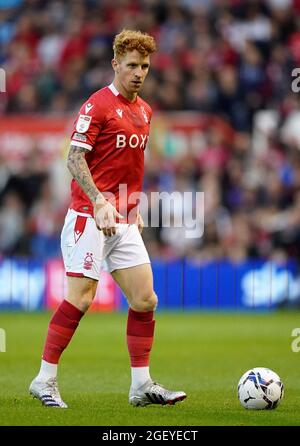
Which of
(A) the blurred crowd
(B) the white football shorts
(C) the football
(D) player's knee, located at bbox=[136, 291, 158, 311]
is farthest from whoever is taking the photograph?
(A) the blurred crowd

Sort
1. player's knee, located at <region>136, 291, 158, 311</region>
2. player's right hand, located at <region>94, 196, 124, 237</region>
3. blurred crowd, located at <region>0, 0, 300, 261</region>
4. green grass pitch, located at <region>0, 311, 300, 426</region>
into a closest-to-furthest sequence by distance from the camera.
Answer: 1. green grass pitch, located at <region>0, 311, 300, 426</region>
2. player's right hand, located at <region>94, 196, 124, 237</region>
3. player's knee, located at <region>136, 291, 158, 311</region>
4. blurred crowd, located at <region>0, 0, 300, 261</region>

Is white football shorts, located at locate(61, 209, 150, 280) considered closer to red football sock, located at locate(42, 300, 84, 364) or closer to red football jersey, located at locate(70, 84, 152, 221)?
red football jersey, located at locate(70, 84, 152, 221)

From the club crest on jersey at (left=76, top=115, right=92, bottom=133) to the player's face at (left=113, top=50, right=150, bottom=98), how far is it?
1.29 feet

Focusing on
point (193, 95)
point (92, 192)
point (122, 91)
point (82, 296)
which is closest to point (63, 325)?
point (82, 296)

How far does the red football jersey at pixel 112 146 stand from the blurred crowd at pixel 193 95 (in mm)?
9672

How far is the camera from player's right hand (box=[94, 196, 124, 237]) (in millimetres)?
7605

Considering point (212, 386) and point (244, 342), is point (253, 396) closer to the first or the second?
point (212, 386)

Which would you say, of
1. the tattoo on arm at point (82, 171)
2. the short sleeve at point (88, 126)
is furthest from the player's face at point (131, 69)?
the tattoo on arm at point (82, 171)

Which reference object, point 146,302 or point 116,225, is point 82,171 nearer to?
point 116,225

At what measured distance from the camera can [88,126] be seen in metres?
7.84

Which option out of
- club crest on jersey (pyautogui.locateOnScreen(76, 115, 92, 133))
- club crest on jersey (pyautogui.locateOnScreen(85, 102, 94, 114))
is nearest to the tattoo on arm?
club crest on jersey (pyautogui.locateOnScreen(76, 115, 92, 133))

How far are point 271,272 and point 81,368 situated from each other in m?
7.11

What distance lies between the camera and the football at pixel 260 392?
777 cm

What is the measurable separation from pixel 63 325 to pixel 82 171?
1.08m
